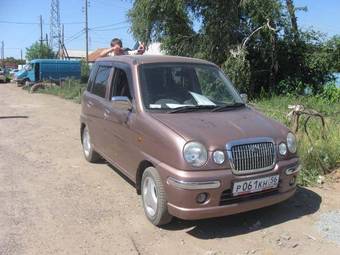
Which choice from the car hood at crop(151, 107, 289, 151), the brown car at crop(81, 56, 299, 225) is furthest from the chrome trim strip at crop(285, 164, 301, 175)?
the car hood at crop(151, 107, 289, 151)

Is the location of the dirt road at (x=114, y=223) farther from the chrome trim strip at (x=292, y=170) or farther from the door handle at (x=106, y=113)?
the door handle at (x=106, y=113)

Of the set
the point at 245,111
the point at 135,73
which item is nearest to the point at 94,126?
the point at 135,73

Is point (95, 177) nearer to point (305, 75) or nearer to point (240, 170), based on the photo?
point (240, 170)

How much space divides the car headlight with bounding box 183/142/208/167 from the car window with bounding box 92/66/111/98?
2.62 meters

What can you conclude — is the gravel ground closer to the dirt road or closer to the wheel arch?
the dirt road

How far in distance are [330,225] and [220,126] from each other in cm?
162

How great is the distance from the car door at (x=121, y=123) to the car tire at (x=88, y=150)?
1.29 meters

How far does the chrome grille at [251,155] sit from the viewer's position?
4.77m

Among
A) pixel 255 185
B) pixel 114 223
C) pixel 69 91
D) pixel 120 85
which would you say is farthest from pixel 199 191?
pixel 69 91

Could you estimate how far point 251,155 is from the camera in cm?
486

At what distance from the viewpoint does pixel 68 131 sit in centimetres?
1205

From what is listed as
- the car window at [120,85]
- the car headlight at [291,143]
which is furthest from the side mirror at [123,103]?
the car headlight at [291,143]

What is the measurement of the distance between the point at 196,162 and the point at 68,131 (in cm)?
785

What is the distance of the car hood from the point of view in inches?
189
